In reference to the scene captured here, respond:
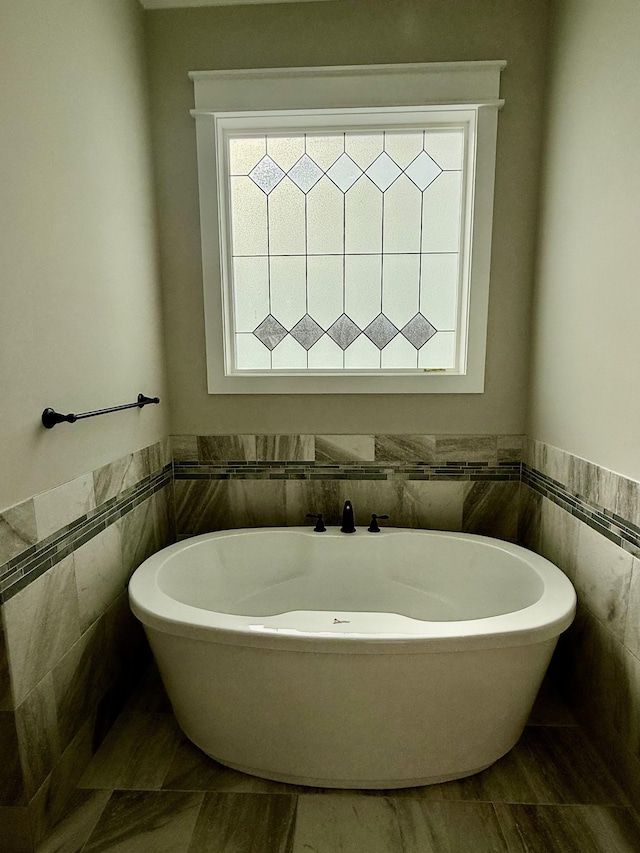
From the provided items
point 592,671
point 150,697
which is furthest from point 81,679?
point 592,671

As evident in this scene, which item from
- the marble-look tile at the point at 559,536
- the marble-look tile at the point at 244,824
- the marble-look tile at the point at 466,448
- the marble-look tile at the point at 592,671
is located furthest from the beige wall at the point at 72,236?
the marble-look tile at the point at 592,671

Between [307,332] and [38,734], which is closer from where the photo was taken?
[38,734]

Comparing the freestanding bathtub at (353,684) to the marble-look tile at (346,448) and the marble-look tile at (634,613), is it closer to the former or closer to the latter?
the marble-look tile at (634,613)

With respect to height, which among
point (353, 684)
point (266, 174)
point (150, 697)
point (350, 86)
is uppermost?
point (350, 86)

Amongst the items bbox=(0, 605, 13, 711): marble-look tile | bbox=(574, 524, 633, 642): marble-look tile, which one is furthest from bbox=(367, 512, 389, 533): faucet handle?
bbox=(0, 605, 13, 711): marble-look tile

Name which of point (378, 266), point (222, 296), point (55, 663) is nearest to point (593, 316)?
point (378, 266)

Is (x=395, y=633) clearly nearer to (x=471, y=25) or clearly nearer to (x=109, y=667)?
(x=109, y=667)

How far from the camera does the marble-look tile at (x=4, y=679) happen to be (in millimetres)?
1188

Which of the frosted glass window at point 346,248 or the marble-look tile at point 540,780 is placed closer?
the marble-look tile at point 540,780

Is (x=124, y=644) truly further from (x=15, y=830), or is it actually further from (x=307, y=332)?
(x=307, y=332)

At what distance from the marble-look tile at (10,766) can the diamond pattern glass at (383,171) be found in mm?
2323

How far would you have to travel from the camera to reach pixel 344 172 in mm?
2186

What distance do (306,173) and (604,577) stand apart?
6.65 feet

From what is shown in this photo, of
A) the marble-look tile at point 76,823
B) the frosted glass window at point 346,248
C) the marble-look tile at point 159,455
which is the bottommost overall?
the marble-look tile at point 76,823
